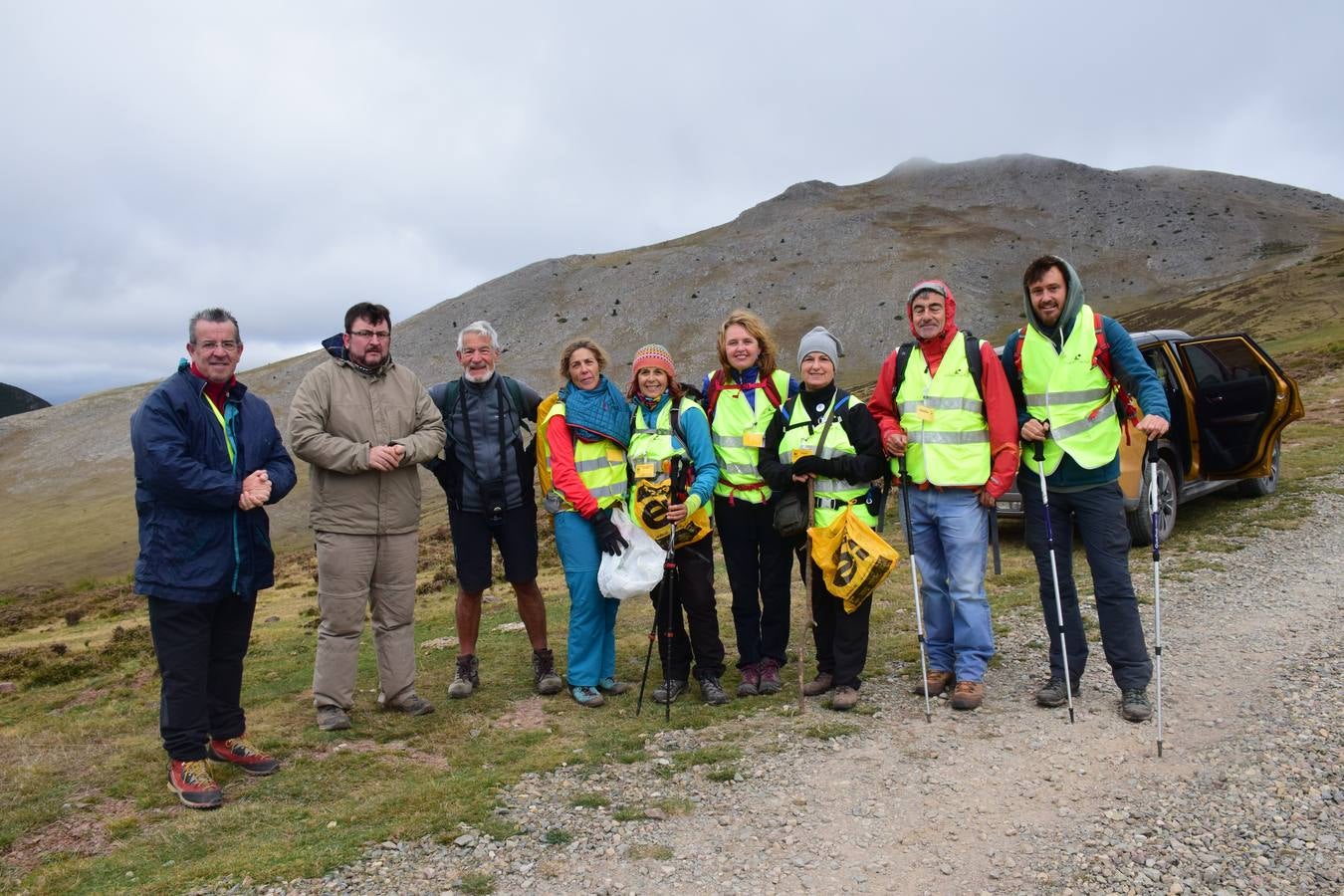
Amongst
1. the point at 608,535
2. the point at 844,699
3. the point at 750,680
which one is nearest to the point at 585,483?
the point at 608,535

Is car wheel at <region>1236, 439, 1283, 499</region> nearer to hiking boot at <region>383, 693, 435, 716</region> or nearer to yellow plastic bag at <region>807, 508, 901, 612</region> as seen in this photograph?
yellow plastic bag at <region>807, 508, 901, 612</region>

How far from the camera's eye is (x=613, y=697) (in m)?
6.35

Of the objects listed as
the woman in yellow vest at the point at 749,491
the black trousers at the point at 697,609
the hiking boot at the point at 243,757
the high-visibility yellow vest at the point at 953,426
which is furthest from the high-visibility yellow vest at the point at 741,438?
the hiking boot at the point at 243,757

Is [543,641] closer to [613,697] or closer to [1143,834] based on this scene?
[613,697]

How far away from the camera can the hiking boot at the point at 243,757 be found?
516cm

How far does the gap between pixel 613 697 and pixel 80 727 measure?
435 cm

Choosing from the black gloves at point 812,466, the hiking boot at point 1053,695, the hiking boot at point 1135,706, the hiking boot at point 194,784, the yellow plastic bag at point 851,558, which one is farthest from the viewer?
the black gloves at point 812,466

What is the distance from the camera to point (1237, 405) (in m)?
10.1

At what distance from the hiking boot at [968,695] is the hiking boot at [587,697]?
2.56 m

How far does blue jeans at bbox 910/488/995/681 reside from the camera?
18.0ft

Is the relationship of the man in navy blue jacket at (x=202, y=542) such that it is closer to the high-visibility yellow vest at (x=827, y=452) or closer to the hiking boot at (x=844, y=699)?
the high-visibility yellow vest at (x=827, y=452)

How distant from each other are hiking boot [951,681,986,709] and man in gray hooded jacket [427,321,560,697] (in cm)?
305

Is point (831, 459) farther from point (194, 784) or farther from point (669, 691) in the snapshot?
point (194, 784)

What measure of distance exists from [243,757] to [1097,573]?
569 cm
